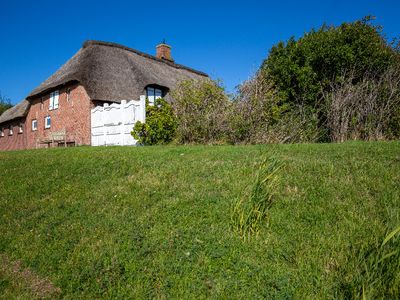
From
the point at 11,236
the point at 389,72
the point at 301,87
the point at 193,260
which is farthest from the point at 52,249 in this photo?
the point at 389,72

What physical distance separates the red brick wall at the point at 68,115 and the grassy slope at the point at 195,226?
1247 centimetres

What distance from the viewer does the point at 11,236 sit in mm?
4723

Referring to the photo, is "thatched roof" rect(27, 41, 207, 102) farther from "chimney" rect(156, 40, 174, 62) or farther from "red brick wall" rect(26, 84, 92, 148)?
"chimney" rect(156, 40, 174, 62)

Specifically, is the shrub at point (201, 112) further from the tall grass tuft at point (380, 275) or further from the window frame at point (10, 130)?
the window frame at point (10, 130)

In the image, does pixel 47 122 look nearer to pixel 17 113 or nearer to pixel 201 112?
pixel 17 113

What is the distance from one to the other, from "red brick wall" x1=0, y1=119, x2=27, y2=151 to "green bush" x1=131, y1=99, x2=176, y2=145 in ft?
57.3

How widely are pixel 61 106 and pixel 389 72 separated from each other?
18.7 metres

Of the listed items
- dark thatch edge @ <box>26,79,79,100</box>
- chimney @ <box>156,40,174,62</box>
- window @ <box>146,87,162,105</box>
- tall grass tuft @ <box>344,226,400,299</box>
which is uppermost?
chimney @ <box>156,40,174,62</box>

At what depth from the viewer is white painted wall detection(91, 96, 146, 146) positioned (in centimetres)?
1323

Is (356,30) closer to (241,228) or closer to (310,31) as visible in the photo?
(310,31)

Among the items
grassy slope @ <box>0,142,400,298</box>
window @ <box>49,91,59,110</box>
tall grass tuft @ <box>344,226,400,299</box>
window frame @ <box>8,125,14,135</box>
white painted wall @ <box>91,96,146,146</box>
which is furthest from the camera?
window frame @ <box>8,125,14,135</box>

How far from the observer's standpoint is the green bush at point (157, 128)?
12516 mm

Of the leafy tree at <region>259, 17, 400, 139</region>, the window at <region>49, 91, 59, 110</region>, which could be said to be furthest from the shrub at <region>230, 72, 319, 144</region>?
the window at <region>49, 91, 59, 110</region>

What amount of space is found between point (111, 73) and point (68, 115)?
383 centimetres
